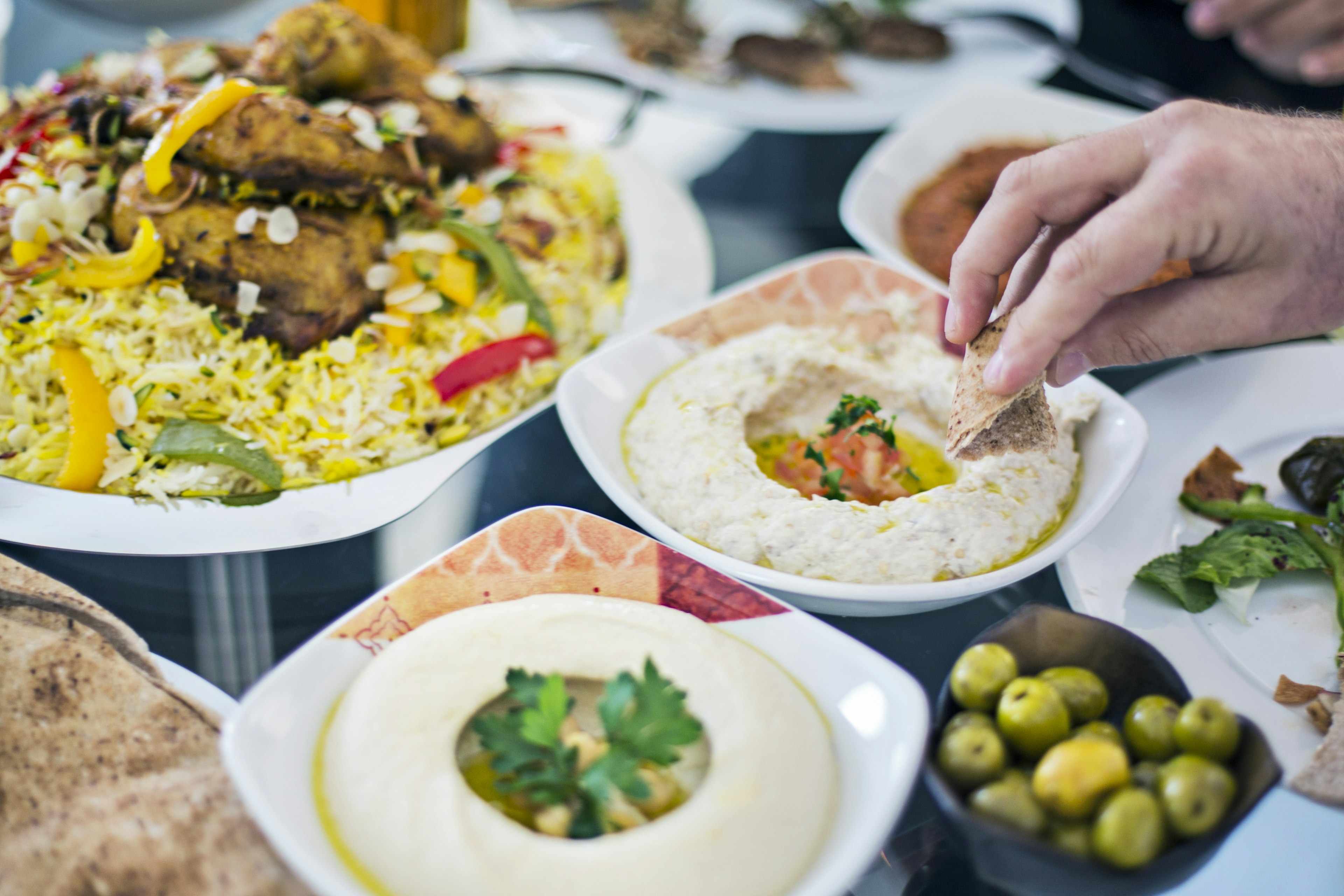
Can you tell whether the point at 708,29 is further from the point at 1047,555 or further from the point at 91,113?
the point at 1047,555

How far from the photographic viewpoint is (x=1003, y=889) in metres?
1.29

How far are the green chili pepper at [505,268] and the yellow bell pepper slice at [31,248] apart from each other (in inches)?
39.2

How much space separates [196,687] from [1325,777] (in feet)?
6.40

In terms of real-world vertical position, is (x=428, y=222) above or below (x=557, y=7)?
below

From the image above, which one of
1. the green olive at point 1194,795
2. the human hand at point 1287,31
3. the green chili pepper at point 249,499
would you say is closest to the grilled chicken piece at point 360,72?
the green chili pepper at point 249,499

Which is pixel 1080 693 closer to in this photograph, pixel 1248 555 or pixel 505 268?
pixel 1248 555

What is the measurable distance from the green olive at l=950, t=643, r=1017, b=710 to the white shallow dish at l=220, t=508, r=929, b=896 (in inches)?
3.9

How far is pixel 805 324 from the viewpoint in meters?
2.39

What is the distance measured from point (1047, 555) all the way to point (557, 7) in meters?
3.39

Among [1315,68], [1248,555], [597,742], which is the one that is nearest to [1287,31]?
[1315,68]

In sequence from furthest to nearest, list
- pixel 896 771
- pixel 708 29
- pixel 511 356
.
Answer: pixel 708 29, pixel 511 356, pixel 896 771

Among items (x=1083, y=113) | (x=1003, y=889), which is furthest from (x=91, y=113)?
(x=1083, y=113)

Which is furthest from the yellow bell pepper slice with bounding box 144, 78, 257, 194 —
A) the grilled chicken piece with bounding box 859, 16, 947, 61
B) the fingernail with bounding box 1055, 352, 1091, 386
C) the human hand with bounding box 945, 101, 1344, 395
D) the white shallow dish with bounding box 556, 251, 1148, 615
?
the grilled chicken piece with bounding box 859, 16, 947, 61

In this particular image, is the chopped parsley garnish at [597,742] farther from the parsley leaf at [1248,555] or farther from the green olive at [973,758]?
the parsley leaf at [1248,555]
